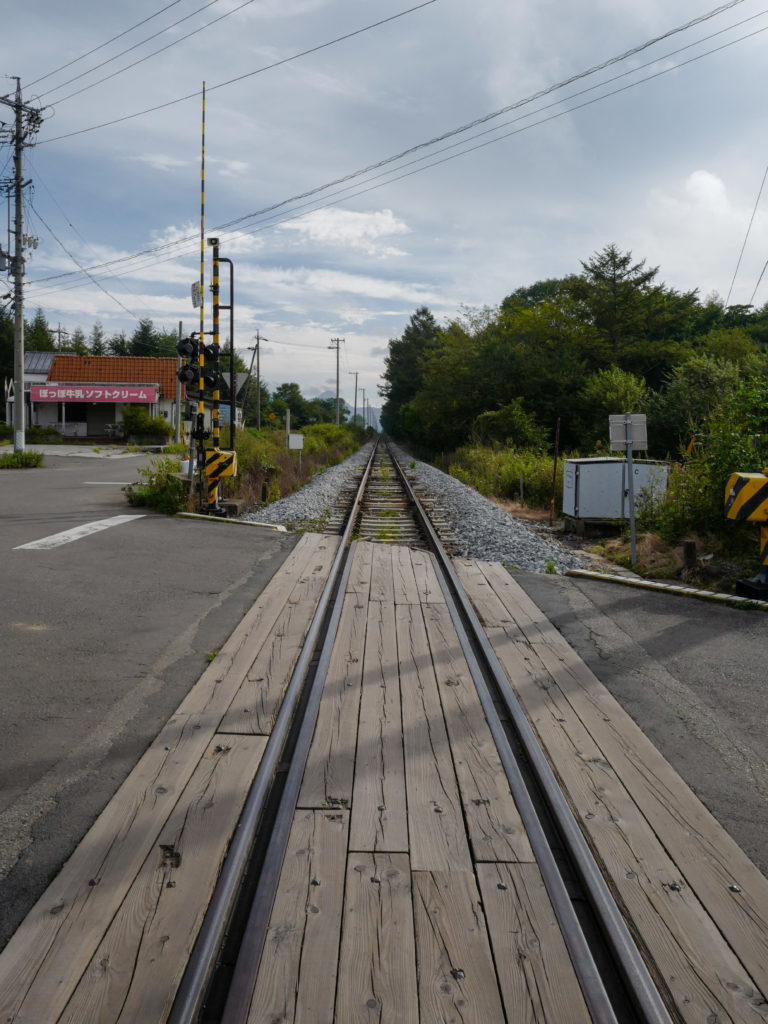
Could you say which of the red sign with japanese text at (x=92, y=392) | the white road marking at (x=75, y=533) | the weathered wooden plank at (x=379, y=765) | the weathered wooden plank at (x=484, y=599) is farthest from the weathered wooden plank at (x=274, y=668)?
the red sign with japanese text at (x=92, y=392)

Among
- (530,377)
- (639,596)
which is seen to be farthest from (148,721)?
(530,377)

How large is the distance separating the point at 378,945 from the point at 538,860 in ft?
2.40

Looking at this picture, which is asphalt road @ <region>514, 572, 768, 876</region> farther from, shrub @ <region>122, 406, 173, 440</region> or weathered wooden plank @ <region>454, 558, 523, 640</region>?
shrub @ <region>122, 406, 173, 440</region>

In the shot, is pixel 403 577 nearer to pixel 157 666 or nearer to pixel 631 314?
pixel 157 666

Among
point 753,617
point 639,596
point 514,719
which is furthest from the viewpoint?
point 639,596

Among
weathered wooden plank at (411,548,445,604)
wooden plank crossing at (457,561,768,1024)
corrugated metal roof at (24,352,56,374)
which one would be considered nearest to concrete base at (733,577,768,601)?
weathered wooden plank at (411,548,445,604)

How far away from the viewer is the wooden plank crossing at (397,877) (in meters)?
2.14

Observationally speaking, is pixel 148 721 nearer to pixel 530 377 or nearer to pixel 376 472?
pixel 376 472

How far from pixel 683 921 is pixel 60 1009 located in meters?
1.92

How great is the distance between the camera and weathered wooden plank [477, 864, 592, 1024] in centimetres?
210

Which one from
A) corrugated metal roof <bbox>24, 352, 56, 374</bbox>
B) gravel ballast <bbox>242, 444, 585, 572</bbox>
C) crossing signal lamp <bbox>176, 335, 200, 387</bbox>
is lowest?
gravel ballast <bbox>242, 444, 585, 572</bbox>

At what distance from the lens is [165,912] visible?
2471 millimetres

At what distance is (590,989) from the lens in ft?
7.04

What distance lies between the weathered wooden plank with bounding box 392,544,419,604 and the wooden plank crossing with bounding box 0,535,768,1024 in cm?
228
